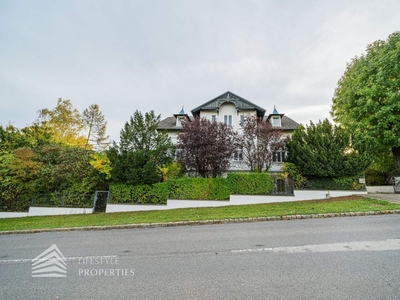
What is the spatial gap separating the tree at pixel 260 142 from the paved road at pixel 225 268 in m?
11.1

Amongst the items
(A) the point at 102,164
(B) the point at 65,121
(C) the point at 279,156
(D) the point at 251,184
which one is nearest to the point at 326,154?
(C) the point at 279,156

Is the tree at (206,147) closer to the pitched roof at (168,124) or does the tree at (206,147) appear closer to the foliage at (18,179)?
the pitched roof at (168,124)

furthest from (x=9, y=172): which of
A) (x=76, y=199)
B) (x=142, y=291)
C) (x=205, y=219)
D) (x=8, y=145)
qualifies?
(x=142, y=291)

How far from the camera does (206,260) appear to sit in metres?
4.40

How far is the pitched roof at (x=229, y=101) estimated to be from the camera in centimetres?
2384

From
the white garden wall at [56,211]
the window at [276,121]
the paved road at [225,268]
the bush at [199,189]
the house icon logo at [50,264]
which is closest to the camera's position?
the paved road at [225,268]

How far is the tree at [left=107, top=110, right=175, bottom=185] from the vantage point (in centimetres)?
1486

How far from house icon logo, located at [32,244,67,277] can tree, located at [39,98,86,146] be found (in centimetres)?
2390

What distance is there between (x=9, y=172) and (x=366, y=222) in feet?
81.0

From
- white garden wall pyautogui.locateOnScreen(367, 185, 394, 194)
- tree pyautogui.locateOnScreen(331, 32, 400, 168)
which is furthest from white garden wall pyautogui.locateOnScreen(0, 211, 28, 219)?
white garden wall pyautogui.locateOnScreen(367, 185, 394, 194)

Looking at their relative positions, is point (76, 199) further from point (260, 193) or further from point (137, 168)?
point (260, 193)

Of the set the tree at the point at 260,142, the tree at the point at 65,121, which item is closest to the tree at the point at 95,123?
the tree at the point at 65,121

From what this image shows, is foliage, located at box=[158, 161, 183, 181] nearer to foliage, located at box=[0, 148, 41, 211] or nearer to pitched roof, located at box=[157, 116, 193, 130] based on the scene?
pitched roof, located at box=[157, 116, 193, 130]

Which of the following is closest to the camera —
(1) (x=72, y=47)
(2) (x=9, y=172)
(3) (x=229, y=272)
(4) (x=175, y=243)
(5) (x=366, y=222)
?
(3) (x=229, y=272)
